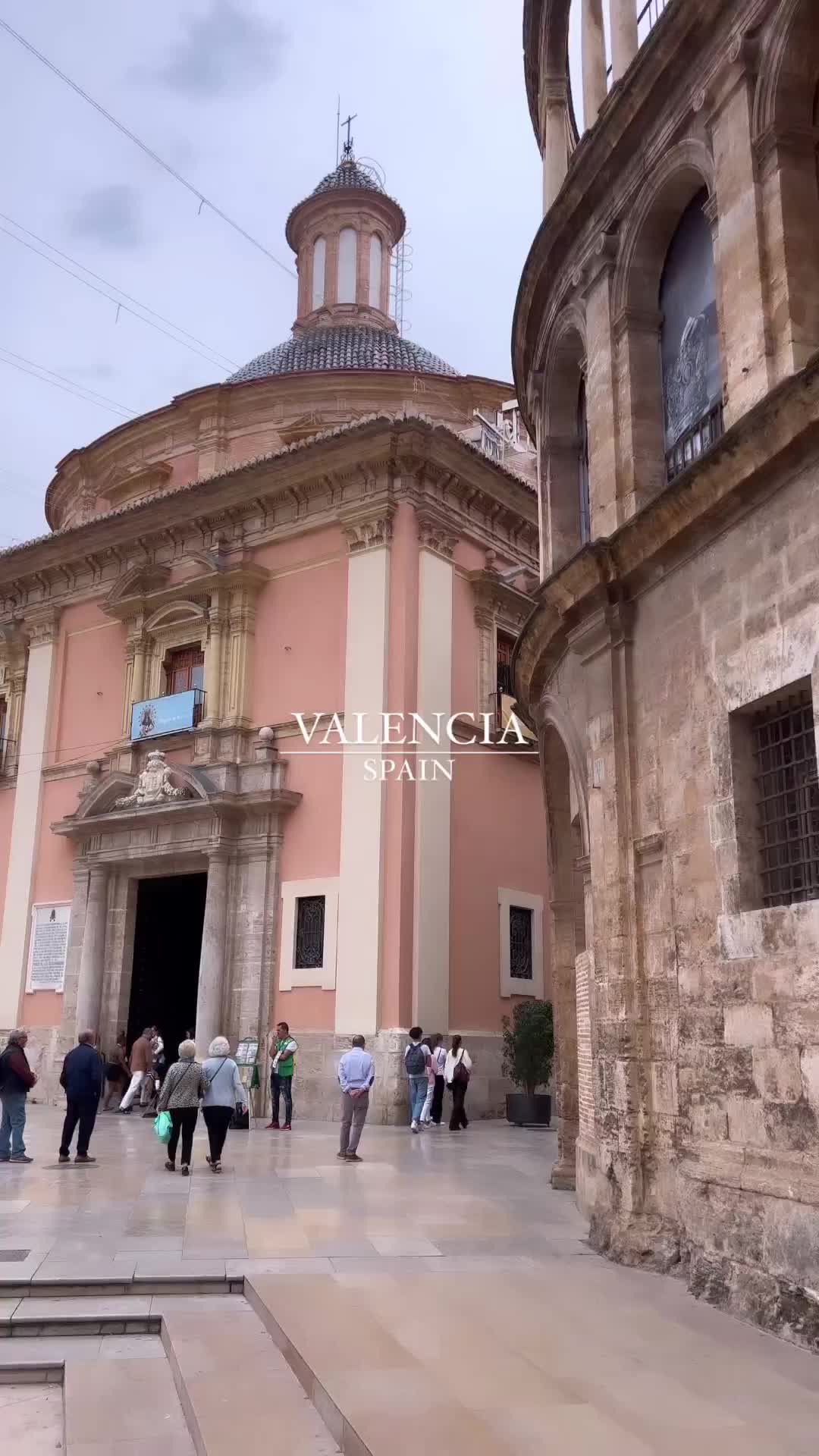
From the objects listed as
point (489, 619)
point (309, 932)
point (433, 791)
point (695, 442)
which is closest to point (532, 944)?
point (433, 791)

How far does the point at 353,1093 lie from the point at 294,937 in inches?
229

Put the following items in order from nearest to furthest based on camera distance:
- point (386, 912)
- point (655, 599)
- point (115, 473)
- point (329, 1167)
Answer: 1. point (655, 599)
2. point (329, 1167)
3. point (386, 912)
4. point (115, 473)

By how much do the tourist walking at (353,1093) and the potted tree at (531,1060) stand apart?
15.8 ft

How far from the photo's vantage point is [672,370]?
879cm

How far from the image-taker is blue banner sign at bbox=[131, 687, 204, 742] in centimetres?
1975

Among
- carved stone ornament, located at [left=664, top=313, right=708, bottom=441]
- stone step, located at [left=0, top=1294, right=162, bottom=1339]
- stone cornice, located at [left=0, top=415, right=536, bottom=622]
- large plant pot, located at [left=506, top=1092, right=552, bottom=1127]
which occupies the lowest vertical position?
stone step, located at [left=0, top=1294, right=162, bottom=1339]

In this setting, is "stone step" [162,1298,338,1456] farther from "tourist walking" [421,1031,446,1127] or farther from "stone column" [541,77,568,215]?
"stone column" [541,77,568,215]

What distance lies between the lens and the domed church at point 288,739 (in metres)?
17.5

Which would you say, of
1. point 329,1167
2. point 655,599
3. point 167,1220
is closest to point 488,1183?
point 329,1167

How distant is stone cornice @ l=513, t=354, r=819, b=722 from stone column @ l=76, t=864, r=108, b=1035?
12.4 meters

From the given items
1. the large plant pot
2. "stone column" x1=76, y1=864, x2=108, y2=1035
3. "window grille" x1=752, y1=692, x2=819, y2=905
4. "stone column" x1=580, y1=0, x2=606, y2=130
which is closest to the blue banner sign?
"stone column" x1=76, y1=864, x2=108, y2=1035

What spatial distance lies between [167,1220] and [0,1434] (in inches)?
158

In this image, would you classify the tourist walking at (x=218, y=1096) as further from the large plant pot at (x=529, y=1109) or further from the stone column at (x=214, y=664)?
the stone column at (x=214, y=664)

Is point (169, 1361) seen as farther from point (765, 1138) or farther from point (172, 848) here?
point (172, 848)
